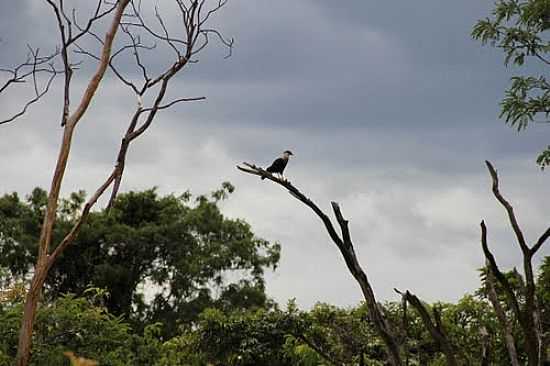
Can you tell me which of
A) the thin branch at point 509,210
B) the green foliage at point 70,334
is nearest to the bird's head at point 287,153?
the green foliage at point 70,334

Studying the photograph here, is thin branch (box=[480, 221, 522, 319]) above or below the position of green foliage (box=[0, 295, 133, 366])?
below

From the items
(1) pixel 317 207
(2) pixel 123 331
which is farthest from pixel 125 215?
(1) pixel 317 207

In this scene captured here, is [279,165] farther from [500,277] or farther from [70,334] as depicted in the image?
[500,277]

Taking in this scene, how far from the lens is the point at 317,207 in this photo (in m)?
2.11

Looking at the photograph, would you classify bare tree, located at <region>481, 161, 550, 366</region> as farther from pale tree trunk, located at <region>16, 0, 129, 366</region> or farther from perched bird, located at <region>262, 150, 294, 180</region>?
perched bird, located at <region>262, 150, 294, 180</region>

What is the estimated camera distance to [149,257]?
70.0 ft

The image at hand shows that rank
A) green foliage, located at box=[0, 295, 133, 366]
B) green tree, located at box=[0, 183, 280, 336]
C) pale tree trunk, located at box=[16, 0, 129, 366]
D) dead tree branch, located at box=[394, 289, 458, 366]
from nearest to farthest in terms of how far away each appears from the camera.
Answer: dead tree branch, located at box=[394, 289, 458, 366] < pale tree trunk, located at box=[16, 0, 129, 366] < green foliage, located at box=[0, 295, 133, 366] < green tree, located at box=[0, 183, 280, 336]

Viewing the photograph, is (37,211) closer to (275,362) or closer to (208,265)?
(208,265)

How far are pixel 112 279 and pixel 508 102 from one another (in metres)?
11.5

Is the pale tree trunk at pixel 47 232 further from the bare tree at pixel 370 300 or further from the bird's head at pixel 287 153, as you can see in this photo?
the bare tree at pixel 370 300

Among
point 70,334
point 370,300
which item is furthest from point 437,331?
point 70,334

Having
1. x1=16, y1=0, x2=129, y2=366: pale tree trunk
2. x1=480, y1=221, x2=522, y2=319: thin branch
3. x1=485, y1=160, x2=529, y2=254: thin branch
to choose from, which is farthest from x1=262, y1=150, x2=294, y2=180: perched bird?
x1=480, y1=221, x2=522, y2=319: thin branch

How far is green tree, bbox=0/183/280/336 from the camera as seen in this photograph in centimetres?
2077

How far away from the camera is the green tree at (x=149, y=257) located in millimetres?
20766
